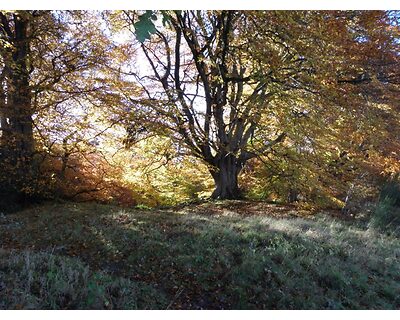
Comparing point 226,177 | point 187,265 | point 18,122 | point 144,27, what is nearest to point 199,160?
point 226,177

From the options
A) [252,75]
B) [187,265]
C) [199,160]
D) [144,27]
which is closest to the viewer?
[144,27]

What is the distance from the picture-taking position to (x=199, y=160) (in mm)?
9023

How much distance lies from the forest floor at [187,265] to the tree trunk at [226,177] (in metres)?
3.46

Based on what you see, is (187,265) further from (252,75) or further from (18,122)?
(18,122)

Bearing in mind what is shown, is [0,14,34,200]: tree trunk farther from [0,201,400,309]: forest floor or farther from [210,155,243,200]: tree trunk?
[210,155,243,200]: tree trunk

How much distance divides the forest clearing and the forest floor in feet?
0.07

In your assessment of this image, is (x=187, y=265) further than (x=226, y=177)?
No

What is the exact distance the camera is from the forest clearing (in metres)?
3.38

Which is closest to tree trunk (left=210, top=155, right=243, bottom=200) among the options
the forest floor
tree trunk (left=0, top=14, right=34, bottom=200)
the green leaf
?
the forest floor

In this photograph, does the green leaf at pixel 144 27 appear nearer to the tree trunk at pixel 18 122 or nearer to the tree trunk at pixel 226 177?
the tree trunk at pixel 18 122

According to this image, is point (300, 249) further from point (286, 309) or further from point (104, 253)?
point (104, 253)

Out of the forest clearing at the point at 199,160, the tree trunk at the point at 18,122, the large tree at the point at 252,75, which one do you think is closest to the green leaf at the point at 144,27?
the forest clearing at the point at 199,160

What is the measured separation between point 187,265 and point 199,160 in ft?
18.0

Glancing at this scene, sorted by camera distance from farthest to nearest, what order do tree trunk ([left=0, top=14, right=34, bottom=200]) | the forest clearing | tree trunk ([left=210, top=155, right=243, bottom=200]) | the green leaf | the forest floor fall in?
tree trunk ([left=210, top=155, right=243, bottom=200]) < tree trunk ([left=0, top=14, right=34, bottom=200]) < the forest clearing < the forest floor < the green leaf
